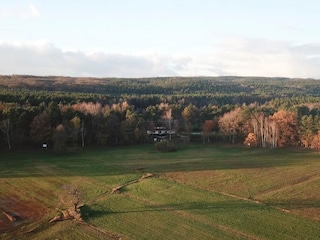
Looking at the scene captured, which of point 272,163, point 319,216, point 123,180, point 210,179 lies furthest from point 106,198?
point 272,163

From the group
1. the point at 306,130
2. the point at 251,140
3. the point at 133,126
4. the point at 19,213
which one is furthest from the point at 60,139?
the point at 306,130

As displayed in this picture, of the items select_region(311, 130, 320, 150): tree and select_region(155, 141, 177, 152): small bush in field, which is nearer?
select_region(155, 141, 177, 152): small bush in field

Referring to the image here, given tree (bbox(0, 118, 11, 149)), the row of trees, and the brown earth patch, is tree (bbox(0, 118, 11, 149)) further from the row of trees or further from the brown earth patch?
the brown earth patch

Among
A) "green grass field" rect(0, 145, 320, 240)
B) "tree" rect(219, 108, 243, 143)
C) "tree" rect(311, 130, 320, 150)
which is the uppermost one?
"tree" rect(219, 108, 243, 143)

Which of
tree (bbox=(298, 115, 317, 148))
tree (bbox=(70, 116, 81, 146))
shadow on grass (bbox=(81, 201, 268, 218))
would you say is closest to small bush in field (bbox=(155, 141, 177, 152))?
tree (bbox=(70, 116, 81, 146))

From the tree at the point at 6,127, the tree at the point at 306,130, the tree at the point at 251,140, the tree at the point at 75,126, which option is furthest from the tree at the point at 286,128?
the tree at the point at 6,127

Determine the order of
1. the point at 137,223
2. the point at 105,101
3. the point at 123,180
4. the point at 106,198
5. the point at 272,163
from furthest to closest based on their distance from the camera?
the point at 105,101
the point at 272,163
the point at 123,180
the point at 106,198
the point at 137,223

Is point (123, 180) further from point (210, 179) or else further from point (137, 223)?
point (137, 223)

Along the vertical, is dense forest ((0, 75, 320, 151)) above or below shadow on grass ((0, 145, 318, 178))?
above
